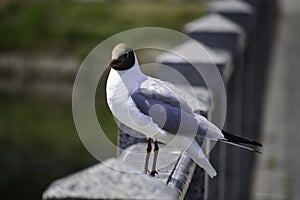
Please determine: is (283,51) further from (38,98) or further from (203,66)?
(203,66)

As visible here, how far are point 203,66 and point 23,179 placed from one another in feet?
37.4

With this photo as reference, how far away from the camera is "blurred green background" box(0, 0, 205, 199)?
16.4 m

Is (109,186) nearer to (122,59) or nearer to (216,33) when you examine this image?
(122,59)

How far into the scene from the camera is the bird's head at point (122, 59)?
3.18 metres

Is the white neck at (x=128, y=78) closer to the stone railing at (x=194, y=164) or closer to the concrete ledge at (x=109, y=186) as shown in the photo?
the stone railing at (x=194, y=164)

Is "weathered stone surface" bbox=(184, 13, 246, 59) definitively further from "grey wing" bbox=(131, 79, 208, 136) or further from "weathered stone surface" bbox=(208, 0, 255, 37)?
"grey wing" bbox=(131, 79, 208, 136)

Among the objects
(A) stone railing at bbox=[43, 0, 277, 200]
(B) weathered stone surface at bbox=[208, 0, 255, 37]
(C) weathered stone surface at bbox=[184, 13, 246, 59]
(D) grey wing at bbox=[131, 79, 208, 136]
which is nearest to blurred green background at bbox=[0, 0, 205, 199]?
(B) weathered stone surface at bbox=[208, 0, 255, 37]

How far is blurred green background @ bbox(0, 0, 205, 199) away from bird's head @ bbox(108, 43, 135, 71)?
11145 mm

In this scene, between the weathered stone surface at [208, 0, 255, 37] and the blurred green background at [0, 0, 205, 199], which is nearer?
the weathered stone surface at [208, 0, 255, 37]

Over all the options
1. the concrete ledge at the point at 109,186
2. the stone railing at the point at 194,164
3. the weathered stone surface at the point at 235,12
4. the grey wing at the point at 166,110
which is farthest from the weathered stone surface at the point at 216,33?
the concrete ledge at the point at 109,186

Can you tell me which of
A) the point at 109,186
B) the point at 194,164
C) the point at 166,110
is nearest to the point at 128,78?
the point at 166,110

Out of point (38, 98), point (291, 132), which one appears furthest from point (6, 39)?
point (291, 132)

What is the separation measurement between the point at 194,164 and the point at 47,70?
74.2 ft

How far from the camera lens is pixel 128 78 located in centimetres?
319
